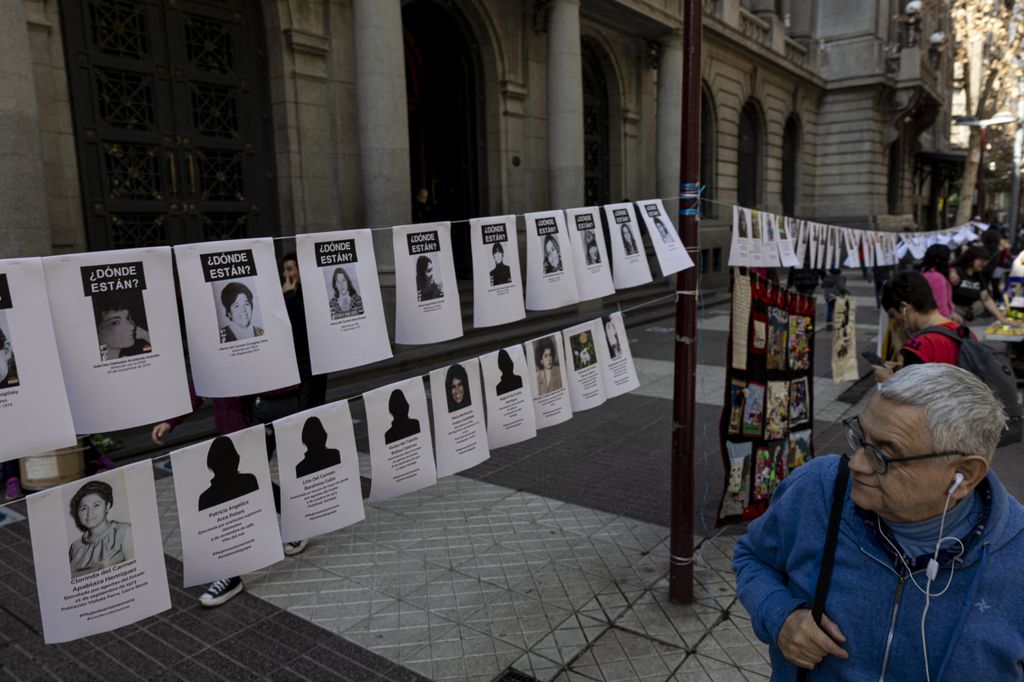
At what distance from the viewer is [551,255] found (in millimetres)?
4078

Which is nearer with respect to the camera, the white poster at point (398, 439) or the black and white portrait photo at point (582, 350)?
the white poster at point (398, 439)

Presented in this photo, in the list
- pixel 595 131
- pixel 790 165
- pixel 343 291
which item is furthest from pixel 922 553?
pixel 790 165

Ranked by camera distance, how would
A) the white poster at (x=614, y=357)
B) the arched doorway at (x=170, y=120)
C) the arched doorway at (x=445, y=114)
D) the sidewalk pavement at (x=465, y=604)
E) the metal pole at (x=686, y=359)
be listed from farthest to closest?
Answer: the arched doorway at (x=445, y=114)
the arched doorway at (x=170, y=120)
the white poster at (x=614, y=357)
the metal pole at (x=686, y=359)
the sidewalk pavement at (x=465, y=604)

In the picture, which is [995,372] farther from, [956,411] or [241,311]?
[241,311]

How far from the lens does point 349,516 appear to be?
124 inches

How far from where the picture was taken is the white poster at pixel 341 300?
3.03 metres

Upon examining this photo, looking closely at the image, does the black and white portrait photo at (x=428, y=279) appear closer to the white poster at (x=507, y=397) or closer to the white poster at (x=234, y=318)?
the white poster at (x=507, y=397)

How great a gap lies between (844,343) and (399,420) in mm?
5592

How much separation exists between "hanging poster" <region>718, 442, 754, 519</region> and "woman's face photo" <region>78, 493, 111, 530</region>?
3.57 meters

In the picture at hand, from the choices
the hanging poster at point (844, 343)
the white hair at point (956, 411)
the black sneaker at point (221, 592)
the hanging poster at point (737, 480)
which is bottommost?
the black sneaker at point (221, 592)

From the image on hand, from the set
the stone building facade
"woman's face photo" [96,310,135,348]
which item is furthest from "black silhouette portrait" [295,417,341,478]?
the stone building facade

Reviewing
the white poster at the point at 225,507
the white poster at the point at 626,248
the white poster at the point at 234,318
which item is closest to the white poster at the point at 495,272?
the white poster at the point at 626,248

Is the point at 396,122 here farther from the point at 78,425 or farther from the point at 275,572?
the point at 78,425

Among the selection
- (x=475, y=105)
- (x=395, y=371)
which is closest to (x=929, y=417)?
(x=395, y=371)
